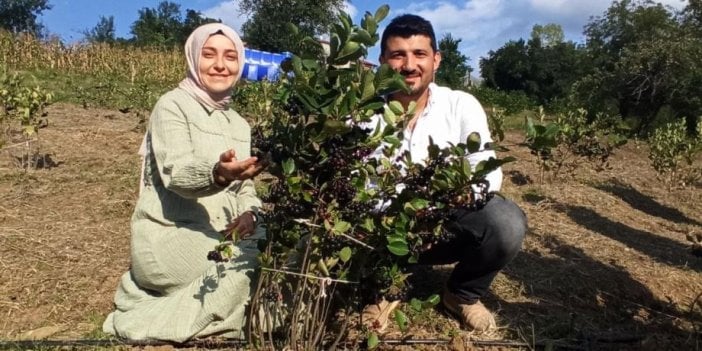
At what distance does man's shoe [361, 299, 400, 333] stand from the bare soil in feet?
0.52

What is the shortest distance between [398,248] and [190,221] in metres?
1.17

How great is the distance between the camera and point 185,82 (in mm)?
2877

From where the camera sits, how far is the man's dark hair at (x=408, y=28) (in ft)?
9.37

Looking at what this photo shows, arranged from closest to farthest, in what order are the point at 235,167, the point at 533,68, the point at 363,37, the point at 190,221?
the point at 363,37, the point at 235,167, the point at 190,221, the point at 533,68

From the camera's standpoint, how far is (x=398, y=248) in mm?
1967

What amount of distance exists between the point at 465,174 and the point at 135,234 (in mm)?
1512

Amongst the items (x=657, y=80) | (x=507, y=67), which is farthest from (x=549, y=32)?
(x=657, y=80)

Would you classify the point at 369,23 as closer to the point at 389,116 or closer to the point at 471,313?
the point at 389,116

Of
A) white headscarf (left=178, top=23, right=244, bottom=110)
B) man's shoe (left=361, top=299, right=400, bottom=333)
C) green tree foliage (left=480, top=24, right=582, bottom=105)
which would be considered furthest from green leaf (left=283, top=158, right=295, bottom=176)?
green tree foliage (left=480, top=24, right=582, bottom=105)

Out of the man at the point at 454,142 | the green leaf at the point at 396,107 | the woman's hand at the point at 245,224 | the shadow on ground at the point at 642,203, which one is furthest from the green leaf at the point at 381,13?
the shadow on ground at the point at 642,203

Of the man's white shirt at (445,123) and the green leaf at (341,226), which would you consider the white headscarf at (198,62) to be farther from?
the green leaf at (341,226)

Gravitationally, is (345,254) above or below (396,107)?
below

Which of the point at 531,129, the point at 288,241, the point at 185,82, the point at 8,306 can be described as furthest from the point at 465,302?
the point at 8,306

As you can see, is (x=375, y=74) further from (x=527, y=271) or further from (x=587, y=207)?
(x=587, y=207)
